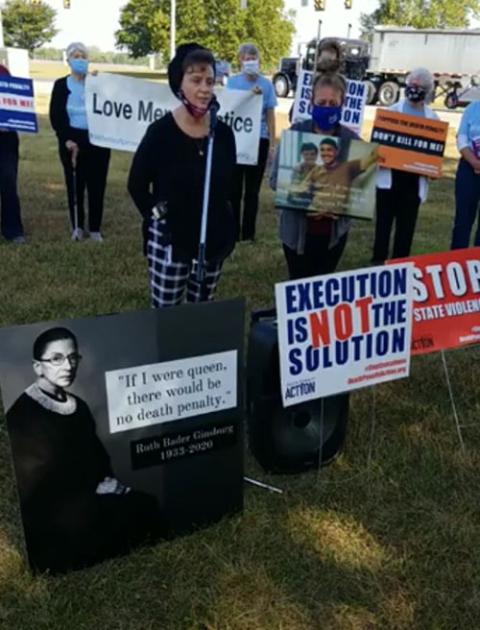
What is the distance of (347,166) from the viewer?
393 cm

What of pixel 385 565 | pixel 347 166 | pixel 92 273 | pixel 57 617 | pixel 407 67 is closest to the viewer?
pixel 57 617

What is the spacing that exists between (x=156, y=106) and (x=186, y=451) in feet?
14.0

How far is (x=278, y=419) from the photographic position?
10.2 ft

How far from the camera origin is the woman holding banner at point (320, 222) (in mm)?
3857

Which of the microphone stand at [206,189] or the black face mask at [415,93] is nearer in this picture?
the microphone stand at [206,189]

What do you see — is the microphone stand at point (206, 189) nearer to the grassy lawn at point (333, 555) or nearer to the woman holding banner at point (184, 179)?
the woman holding banner at point (184, 179)

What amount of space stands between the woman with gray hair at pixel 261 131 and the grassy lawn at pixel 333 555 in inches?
131

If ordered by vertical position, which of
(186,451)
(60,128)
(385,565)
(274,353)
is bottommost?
(385,565)

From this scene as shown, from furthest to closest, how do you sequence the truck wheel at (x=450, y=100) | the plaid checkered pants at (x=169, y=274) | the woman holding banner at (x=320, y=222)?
1. the truck wheel at (x=450, y=100)
2. the woman holding banner at (x=320, y=222)
3. the plaid checkered pants at (x=169, y=274)

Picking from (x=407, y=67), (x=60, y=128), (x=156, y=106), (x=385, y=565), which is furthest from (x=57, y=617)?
(x=407, y=67)

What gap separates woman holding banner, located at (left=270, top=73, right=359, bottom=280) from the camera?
3.86m

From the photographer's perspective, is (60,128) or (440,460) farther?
(60,128)

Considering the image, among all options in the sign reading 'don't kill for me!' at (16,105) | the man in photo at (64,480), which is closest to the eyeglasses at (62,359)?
the man in photo at (64,480)

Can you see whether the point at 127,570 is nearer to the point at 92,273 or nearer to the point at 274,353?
the point at 274,353
